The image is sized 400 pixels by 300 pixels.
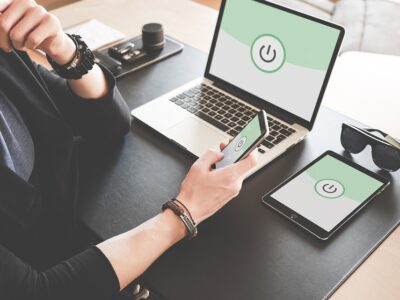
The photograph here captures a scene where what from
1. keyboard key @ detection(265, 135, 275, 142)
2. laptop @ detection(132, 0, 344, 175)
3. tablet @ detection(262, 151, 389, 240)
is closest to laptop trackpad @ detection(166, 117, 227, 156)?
laptop @ detection(132, 0, 344, 175)

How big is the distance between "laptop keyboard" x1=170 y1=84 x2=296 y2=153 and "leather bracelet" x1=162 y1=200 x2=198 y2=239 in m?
0.28

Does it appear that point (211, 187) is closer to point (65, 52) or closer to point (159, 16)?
point (65, 52)

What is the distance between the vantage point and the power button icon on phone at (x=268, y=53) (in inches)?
42.9

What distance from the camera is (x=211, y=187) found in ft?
2.87

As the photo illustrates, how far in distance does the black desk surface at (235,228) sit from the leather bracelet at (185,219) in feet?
0.08

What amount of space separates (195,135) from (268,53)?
28 cm

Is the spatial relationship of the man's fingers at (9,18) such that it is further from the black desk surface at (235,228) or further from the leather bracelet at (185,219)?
the leather bracelet at (185,219)

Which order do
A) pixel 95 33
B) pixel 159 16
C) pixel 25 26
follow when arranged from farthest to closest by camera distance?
1. pixel 159 16
2. pixel 95 33
3. pixel 25 26

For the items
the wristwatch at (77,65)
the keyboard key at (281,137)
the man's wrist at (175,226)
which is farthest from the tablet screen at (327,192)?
the wristwatch at (77,65)

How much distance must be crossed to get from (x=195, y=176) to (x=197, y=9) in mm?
1054

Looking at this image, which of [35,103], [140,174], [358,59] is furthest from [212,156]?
[358,59]

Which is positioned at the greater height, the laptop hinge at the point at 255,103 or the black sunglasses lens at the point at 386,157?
the black sunglasses lens at the point at 386,157

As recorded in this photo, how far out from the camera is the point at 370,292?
0.79 m

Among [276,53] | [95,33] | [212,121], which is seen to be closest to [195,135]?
[212,121]
